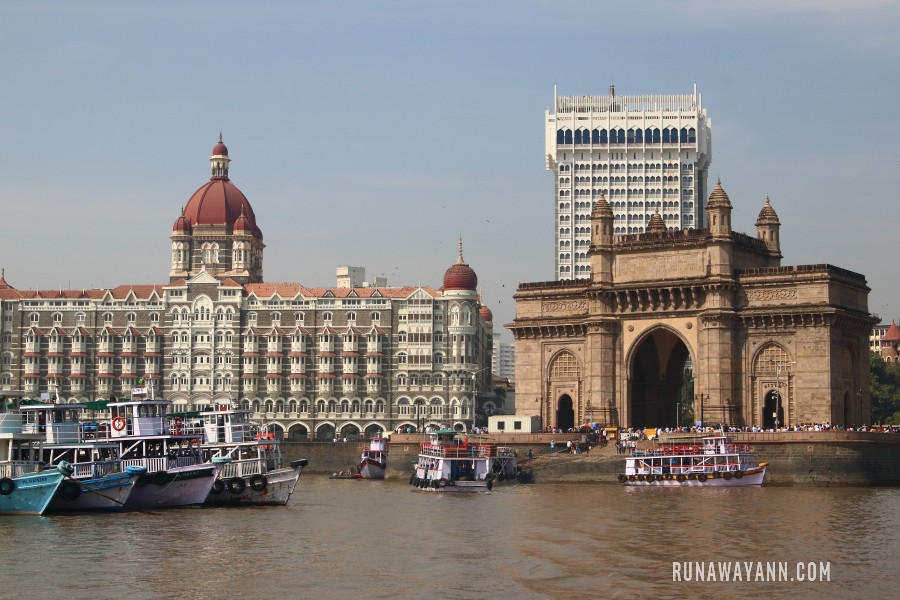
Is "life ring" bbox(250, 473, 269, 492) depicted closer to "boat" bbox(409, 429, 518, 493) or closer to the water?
the water

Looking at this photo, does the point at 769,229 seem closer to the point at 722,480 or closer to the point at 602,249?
the point at 602,249

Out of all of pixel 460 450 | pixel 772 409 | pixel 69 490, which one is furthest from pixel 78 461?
pixel 772 409

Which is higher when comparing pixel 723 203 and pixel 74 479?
pixel 723 203

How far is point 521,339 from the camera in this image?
106 m

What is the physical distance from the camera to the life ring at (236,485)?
70.6 m

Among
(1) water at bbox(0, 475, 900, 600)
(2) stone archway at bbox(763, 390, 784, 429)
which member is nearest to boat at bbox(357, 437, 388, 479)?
(2) stone archway at bbox(763, 390, 784, 429)

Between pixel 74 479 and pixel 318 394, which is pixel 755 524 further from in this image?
pixel 318 394

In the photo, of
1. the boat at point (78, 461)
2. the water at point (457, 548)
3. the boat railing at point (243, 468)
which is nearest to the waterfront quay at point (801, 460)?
the water at point (457, 548)

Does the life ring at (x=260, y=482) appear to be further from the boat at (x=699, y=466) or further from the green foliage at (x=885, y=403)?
the green foliage at (x=885, y=403)

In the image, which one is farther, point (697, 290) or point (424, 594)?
point (697, 290)

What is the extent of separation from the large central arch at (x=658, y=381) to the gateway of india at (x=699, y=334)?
0.11m

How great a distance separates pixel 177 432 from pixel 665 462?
3082cm

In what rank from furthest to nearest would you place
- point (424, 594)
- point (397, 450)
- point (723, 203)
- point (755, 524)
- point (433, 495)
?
1. point (397, 450)
2. point (723, 203)
3. point (433, 495)
4. point (755, 524)
5. point (424, 594)

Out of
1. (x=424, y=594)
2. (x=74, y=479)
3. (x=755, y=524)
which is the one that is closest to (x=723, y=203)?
(x=755, y=524)
